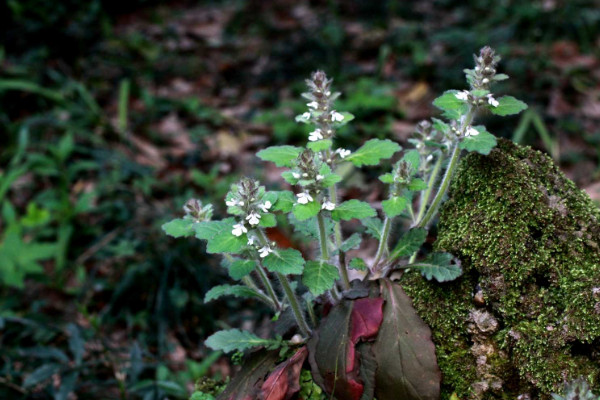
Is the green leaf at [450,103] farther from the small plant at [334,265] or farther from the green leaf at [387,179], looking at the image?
the green leaf at [387,179]

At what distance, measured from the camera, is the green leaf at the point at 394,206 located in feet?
5.68

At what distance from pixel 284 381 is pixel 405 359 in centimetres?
43

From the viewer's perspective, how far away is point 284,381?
183cm

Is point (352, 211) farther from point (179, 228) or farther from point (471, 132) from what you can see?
point (179, 228)

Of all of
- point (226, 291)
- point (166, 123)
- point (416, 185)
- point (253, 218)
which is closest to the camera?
point (253, 218)

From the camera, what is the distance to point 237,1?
770 centimetres

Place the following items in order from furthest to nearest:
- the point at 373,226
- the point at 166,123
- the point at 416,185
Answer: the point at 166,123 → the point at 373,226 → the point at 416,185

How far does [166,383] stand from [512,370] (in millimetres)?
1694

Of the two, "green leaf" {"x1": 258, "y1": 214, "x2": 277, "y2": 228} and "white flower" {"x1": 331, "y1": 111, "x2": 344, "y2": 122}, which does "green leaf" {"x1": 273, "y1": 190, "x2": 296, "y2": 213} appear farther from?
"white flower" {"x1": 331, "y1": 111, "x2": 344, "y2": 122}

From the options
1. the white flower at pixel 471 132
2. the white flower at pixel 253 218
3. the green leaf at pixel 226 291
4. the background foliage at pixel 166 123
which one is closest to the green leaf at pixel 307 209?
the white flower at pixel 253 218

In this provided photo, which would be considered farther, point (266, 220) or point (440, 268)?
point (440, 268)

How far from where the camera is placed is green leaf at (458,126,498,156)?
1698 mm

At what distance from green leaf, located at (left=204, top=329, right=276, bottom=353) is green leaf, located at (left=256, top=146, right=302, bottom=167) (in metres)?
0.67

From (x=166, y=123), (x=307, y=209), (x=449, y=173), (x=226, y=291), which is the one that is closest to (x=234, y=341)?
(x=226, y=291)
